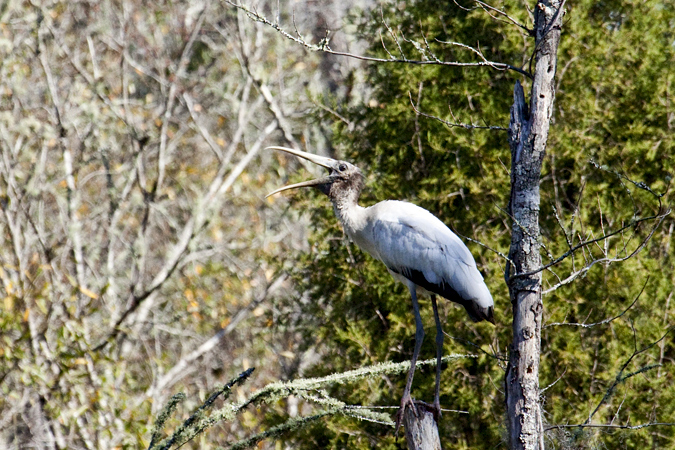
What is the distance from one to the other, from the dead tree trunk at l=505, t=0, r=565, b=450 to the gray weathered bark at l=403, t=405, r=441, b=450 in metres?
0.41

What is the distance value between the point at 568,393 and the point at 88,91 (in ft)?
20.7

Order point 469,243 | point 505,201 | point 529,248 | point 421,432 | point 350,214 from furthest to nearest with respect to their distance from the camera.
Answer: point 469,243 < point 505,201 < point 350,214 < point 421,432 < point 529,248

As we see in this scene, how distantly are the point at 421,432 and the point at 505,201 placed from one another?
2173 millimetres

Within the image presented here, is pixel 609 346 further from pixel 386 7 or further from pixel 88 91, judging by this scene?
pixel 88 91

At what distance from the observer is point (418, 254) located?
4516mm

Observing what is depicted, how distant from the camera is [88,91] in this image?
8.98 m

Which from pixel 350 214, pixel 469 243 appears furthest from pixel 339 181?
pixel 469 243

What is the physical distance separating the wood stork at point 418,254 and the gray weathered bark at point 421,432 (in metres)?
0.46

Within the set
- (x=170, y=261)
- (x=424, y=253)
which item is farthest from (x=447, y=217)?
(x=170, y=261)

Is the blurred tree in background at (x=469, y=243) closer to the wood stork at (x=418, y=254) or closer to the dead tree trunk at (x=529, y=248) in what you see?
the wood stork at (x=418, y=254)

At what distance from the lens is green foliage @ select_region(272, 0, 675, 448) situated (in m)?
5.12

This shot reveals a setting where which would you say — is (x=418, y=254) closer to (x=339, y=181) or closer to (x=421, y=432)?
(x=339, y=181)

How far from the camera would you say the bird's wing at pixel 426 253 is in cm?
439

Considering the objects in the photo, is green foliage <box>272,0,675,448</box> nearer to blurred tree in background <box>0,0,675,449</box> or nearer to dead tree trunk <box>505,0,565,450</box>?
blurred tree in background <box>0,0,675,449</box>
